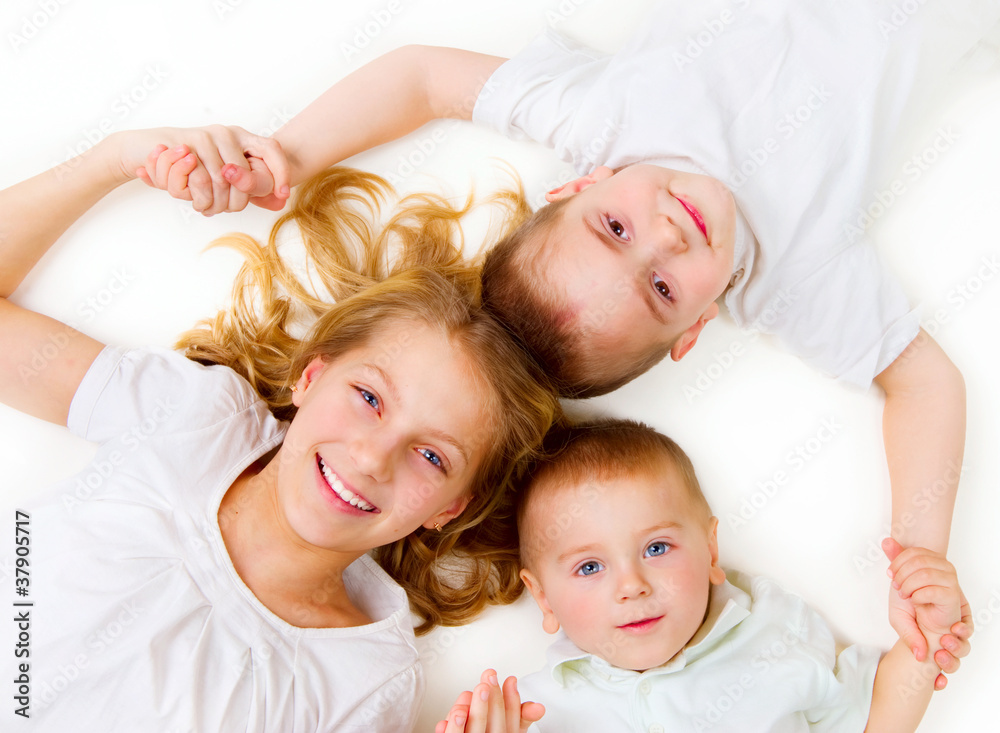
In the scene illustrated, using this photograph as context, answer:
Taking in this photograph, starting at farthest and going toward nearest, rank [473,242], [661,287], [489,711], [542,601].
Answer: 1. [473,242]
2. [542,601]
3. [661,287]
4. [489,711]

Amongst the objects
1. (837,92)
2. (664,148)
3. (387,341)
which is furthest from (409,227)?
(837,92)

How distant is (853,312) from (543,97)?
26.5 inches

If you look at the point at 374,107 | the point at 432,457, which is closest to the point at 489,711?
the point at 432,457

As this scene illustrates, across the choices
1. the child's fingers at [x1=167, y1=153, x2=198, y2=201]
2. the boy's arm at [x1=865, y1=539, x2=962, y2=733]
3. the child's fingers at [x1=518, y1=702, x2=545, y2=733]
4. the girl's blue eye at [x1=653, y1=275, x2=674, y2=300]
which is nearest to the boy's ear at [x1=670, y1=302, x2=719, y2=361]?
the girl's blue eye at [x1=653, y1=275, x2=674, y2=300]

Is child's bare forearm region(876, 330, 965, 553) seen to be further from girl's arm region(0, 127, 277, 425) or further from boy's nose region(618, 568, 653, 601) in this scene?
girl's arm region(0, 127, 277, 425)

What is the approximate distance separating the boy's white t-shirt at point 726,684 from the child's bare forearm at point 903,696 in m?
0.02

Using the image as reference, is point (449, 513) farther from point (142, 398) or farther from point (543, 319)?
point (142, 398)

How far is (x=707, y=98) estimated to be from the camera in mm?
1363

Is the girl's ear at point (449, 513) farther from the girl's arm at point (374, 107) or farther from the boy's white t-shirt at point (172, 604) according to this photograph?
the girl's arm at point (374, 107)

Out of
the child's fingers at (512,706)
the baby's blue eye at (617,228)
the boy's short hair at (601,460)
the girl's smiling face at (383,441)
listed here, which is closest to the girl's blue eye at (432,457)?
the girl's smiling face at (383,441)

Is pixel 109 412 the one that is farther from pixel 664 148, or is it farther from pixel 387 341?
pixel 664 148

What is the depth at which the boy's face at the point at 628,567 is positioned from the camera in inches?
47.0

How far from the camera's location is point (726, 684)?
1257 millimetres

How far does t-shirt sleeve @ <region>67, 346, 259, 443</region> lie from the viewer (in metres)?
1.27
